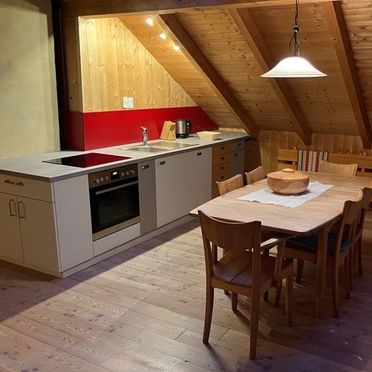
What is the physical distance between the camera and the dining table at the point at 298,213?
2.43 meters

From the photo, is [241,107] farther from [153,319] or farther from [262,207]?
[153,319]

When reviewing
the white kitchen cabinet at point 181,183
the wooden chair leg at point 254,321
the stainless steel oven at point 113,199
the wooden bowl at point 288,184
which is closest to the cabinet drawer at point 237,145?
the white kitchen cabinet at point 181,183

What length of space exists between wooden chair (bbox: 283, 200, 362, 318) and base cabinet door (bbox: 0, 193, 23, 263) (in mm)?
2152

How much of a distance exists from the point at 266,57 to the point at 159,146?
1456mm

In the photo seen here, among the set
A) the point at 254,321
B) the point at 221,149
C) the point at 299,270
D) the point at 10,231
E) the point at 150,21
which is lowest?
the point at 299,270

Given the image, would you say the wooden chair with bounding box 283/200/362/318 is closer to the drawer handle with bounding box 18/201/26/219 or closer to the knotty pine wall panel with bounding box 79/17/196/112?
the drawer handle with bounding box 18/201/26/219

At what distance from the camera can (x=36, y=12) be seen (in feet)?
12.7

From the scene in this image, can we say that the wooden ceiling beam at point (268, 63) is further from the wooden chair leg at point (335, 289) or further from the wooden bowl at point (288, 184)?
the wooden chair leg at point (335, 289)

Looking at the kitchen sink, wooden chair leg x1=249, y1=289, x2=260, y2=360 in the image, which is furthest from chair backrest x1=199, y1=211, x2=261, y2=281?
the kitchen sink

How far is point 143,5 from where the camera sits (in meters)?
3.61

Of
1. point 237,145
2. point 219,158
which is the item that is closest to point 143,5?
point 219,158

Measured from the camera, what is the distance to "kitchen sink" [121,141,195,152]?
4453 millimetres

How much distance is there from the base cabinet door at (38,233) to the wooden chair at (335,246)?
1.75 meters

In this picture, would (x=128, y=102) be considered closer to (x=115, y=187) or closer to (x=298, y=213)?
(x=115, y=187)
